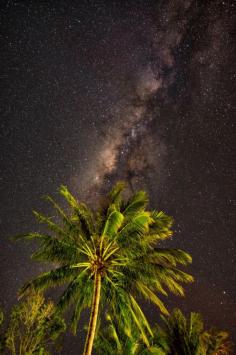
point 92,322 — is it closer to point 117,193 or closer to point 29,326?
point 117,193

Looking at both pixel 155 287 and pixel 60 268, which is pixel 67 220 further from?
pixel 155 287

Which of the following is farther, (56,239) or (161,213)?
(161,213)

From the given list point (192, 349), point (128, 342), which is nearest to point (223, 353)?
point (192, 349)

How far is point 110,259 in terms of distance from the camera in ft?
38.8

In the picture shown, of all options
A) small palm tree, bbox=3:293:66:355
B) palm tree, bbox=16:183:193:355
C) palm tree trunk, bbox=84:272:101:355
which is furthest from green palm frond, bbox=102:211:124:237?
small palm tree, bbox=3:293:66:355

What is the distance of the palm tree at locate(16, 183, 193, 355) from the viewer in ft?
37.1

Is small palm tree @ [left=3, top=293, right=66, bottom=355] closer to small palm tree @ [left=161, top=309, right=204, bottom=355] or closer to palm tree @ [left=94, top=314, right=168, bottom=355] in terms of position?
palm tree @ [left=94, top=314, right=168, bottom=355]

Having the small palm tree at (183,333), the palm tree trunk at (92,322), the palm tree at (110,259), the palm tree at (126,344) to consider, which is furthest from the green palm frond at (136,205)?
the small palm tree at (183,333)

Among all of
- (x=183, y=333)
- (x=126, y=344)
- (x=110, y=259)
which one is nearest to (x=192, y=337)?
(x=183, y=333)

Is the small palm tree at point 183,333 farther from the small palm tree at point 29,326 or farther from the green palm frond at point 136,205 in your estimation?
the green palm frond at point 136,205

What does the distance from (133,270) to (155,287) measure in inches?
43.1

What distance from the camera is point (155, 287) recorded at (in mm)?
11852

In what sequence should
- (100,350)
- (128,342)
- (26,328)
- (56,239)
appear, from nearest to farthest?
(56,239) < (128,342) < (26,328) < (100,350)

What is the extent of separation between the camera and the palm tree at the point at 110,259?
1130 cm
